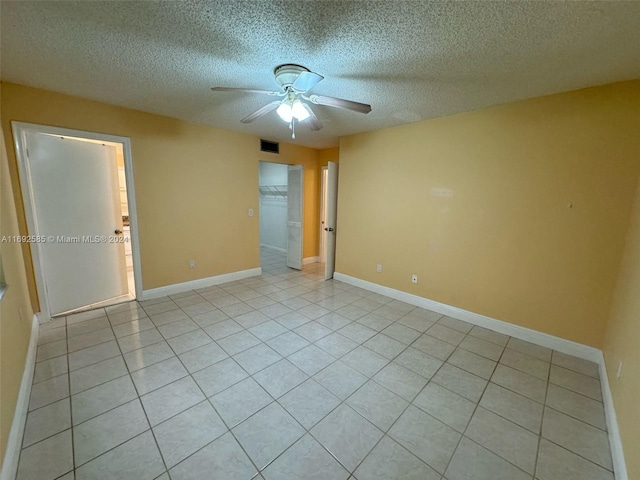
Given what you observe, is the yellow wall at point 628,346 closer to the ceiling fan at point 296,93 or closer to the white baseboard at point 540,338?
the white baseboard at point 540,338

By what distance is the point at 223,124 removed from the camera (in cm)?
362

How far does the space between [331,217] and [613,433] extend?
3.62m

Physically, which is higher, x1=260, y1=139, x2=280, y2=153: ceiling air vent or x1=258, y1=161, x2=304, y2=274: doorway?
x1=260, y1=139, x2=280, y2=153: ceiling air vent

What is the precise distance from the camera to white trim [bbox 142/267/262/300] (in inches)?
136

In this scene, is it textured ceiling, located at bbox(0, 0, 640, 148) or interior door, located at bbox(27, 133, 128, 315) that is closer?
textured ceiling, located at bbox(0, 0, 640, 148)

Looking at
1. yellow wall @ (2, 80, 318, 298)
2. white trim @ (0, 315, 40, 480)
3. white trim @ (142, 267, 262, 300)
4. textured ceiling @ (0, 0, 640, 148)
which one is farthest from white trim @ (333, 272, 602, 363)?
white trim @ (0, 315, 40, 480)

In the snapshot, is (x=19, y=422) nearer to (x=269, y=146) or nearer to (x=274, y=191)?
(x=269, y=146)

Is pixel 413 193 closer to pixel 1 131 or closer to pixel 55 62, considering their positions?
pixel 55 62

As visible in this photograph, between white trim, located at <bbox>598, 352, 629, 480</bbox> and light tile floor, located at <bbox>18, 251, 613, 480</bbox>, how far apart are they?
0.14 feet

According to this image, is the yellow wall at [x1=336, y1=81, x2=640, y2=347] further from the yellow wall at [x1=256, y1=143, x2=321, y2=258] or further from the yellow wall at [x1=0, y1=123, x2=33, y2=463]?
the yellow wall at [x1=0, y1=123, x2=33, y2=463]

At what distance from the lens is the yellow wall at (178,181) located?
8.56 ft

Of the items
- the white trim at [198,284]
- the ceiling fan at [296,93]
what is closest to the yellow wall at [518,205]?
the ceiling fan at [296,93]

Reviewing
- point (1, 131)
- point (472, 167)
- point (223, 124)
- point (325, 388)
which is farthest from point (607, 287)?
point (1, 131)

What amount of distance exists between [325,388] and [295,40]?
2.43 metres
